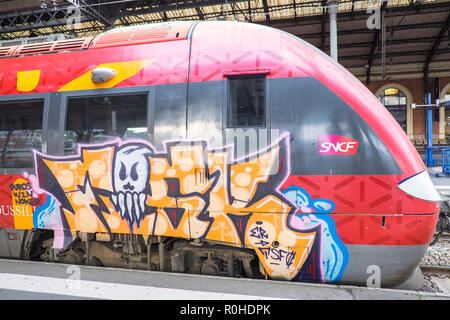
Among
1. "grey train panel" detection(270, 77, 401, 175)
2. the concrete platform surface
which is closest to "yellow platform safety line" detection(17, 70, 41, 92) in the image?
the concrete platform surface

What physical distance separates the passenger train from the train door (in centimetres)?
2

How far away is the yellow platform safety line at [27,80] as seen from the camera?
3856mm

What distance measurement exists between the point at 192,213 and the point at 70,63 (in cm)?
262

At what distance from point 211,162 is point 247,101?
32.0 inches

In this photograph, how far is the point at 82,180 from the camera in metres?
3.55

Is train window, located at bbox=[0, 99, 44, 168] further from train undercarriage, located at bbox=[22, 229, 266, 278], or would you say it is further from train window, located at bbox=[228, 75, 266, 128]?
train window, located at bbox=[228, 75, 266, 128]

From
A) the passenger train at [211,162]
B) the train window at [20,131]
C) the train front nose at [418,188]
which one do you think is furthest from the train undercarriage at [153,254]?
the train front nose at [418,188]

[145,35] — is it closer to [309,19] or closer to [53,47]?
[53,47]

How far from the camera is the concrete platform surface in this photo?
2.83 metres

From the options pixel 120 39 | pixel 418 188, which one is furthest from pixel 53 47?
pixel 418 188

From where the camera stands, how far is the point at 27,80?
12.8 feet

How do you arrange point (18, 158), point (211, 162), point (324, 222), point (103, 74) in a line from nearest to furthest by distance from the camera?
point (324, 222) < point (211, 162) < point (103, 74) < point (18, 158)
